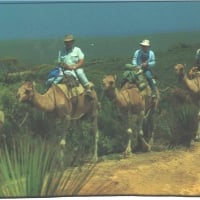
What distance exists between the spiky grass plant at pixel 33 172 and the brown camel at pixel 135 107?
2.79 feet

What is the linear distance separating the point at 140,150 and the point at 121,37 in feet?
4.41

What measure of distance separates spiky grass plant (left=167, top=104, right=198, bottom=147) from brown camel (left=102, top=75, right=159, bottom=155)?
9.8 inches

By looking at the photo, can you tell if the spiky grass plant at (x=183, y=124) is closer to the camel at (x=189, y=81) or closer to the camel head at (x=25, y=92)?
the camel at (x=189, y=81)

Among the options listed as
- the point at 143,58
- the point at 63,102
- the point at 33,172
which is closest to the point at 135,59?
the point at 143,58

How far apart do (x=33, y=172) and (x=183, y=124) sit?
190 centimetres

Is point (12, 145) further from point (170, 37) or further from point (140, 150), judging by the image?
A: point (170, 37)

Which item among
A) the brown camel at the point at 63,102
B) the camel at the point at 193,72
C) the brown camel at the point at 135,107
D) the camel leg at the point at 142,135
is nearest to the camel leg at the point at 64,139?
the brown camel at the point at 63,102

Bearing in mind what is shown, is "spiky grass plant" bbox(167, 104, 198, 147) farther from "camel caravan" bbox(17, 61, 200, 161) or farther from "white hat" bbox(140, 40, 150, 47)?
"white hat" bbox(140, 40, 150, 47)

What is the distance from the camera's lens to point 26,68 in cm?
749

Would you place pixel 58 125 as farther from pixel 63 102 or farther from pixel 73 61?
pixel 73 61

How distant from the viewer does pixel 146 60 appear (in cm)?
768

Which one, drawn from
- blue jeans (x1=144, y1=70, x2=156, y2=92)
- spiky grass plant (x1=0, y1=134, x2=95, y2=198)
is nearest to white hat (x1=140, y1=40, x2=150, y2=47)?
blue jeans (x1=144, y1=70, x2=156, y2=92)

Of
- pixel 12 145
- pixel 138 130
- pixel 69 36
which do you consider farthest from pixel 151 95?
pixel 12 145

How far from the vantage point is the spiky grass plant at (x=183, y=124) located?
7.81 meters
